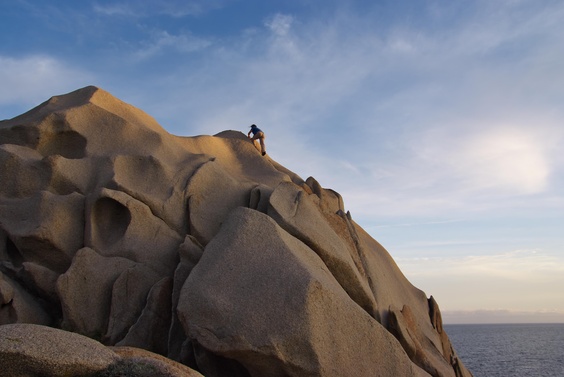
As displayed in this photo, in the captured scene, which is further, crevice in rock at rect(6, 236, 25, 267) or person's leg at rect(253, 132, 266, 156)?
person's leg at rect(253, 132, 266, 156)

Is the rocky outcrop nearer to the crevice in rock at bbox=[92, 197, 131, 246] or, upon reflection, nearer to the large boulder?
the large boulder

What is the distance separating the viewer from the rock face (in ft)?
47.9

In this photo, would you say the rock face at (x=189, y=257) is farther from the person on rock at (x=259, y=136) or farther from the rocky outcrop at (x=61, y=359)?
the rocky outcrop at (x=61, y=359)

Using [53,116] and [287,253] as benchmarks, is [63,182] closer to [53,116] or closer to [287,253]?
[53,116]

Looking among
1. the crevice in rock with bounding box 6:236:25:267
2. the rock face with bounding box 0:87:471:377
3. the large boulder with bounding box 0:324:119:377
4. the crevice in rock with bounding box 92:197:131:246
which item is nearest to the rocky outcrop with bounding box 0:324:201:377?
the large boulder with bounding box 0:324:119:377

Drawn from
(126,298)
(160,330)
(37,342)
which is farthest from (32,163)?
(37,342)

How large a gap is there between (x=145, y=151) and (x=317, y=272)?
7955mm

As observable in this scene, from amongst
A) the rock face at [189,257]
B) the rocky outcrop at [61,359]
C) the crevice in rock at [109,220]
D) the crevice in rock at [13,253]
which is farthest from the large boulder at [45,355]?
the crevice in rock at [13,253]

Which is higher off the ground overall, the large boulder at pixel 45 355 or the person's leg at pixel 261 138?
the person's leg at pixel 261 138

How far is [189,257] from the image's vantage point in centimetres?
1750

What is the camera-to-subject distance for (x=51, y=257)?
1889 centimetres

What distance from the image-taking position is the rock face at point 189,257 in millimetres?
14602

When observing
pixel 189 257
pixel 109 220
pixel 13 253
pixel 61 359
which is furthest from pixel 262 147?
pixel 61 359

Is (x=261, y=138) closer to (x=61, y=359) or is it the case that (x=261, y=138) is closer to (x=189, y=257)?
(x=189, y=257)
